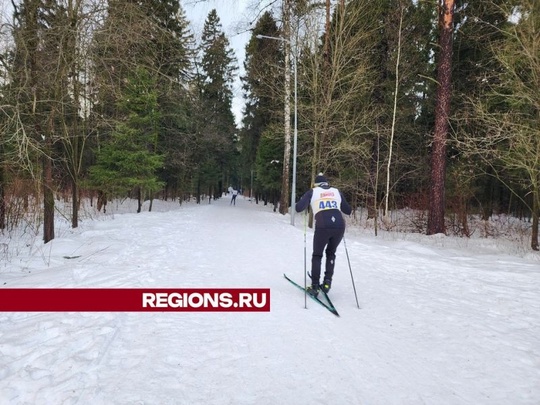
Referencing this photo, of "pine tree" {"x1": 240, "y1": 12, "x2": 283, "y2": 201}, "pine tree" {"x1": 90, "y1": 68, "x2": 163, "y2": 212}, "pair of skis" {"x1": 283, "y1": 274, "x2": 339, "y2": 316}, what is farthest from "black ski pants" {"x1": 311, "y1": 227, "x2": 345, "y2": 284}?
"pine tree" {"x1": 90, "y1": 68, "x2": 163, "y2": 212}

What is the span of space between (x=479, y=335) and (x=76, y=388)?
15.3 ft

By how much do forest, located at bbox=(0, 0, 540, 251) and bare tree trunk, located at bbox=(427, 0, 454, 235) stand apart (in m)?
0.05

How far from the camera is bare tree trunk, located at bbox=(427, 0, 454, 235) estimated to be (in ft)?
39.8

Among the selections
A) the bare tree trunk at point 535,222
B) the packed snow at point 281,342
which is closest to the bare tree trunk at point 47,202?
the packed snow at point 281,342

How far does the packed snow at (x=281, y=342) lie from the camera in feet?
9.13

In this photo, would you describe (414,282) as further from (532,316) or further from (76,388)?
(76,388)

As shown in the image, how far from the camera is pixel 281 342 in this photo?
12.2 ft

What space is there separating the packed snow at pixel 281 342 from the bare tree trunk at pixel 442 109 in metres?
5.74

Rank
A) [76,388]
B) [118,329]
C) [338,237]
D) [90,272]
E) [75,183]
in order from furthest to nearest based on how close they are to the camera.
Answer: [75,183] → [90,272] → [338,237] → [118,329] → [76,388]

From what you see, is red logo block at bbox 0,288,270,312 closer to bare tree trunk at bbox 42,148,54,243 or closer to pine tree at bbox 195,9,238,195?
bare tree trunk at bbox 42,148,54,243

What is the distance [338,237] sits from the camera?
5.41 meters

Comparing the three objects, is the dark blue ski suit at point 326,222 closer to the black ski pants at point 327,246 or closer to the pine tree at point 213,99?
the black ski pants at point 327,246

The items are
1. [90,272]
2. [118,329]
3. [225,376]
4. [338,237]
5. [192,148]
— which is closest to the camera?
[225,376]

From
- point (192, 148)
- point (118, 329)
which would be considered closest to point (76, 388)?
point (118, 329)
